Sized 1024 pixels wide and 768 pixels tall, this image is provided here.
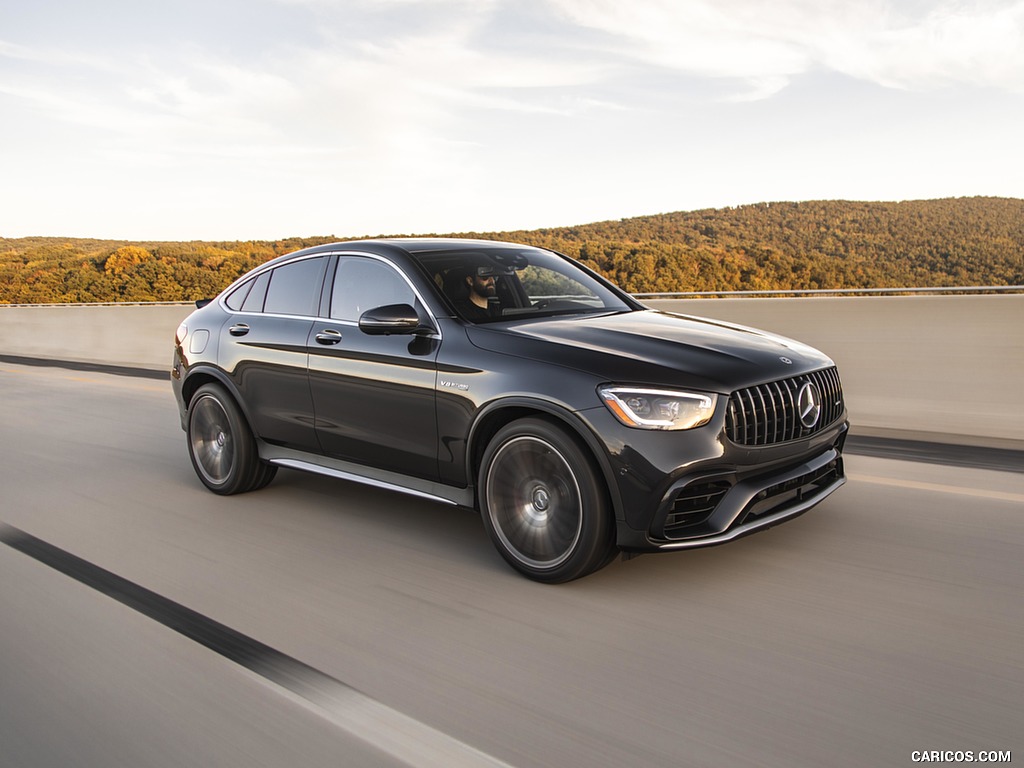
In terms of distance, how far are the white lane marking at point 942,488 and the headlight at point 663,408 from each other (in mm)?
2429

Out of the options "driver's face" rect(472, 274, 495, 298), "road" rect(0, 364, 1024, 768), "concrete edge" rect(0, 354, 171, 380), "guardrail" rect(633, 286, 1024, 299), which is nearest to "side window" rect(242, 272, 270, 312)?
"road" rect(0, 364, 1024, 768)

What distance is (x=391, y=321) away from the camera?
4680mm

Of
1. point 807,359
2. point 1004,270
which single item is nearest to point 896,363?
point 807,359

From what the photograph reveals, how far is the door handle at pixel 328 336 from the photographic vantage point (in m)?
5.32

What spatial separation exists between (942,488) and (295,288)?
161 inches

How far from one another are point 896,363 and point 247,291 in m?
5.16

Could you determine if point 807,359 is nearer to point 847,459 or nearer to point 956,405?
point 847,459

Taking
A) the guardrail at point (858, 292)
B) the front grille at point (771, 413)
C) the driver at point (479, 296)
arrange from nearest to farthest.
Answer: the front grille at point (771, 413)
the driver at point (479, 296)
the guardrail at point (858, 292)

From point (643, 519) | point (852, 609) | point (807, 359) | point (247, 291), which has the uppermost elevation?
point (247, 291)

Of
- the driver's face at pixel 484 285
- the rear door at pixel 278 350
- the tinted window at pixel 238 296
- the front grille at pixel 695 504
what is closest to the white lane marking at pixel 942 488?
the front grille at pixel 695 504

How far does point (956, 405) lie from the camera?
7.41 meters

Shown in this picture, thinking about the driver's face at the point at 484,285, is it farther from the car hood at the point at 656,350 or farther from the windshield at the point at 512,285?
the car hood at the point at 656,350

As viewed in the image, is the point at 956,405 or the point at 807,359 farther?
the point at 956,405

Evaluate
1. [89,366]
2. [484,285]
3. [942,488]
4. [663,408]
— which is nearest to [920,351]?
[942,488]
